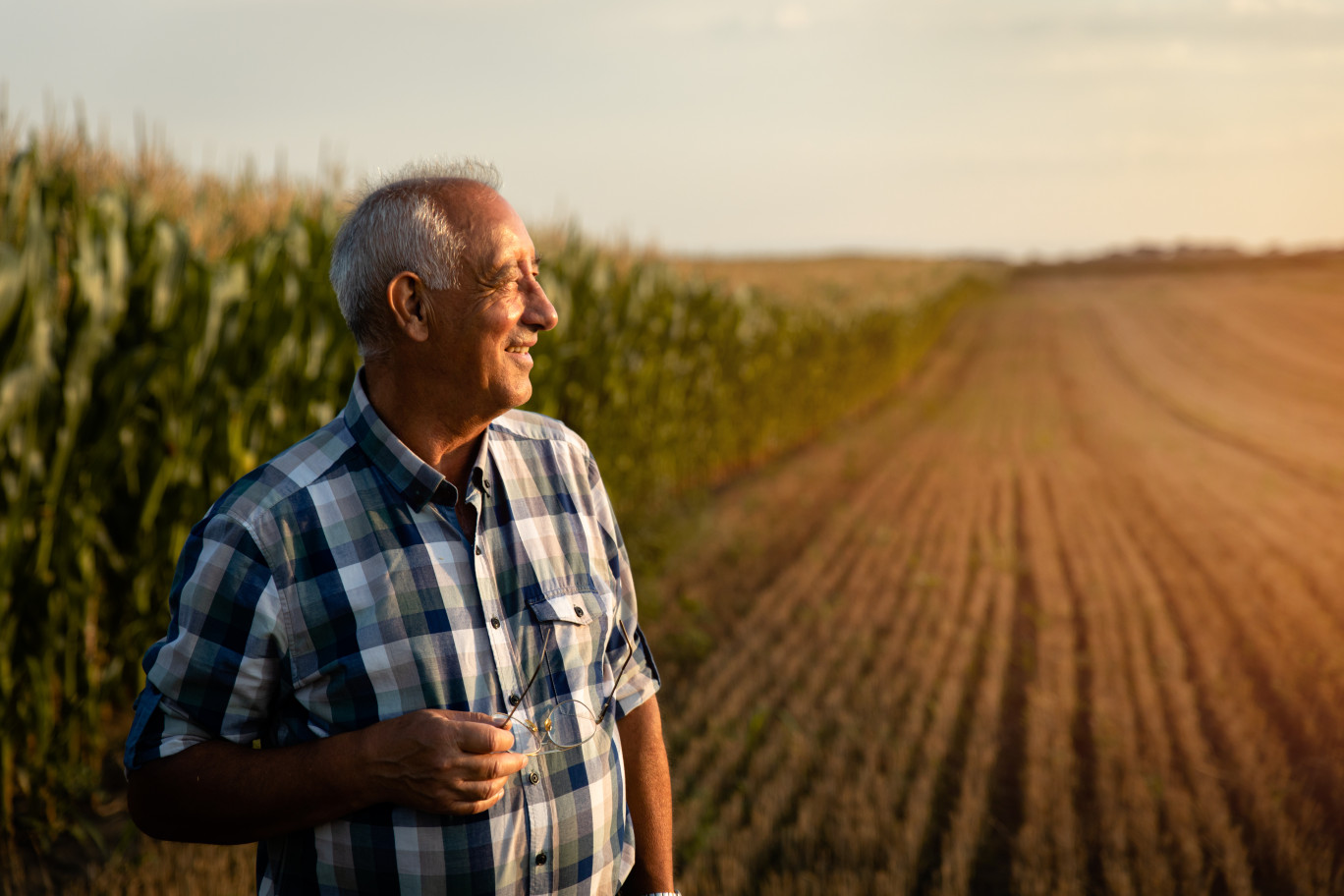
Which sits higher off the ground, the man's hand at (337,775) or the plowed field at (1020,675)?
the man's hand at (337,775)

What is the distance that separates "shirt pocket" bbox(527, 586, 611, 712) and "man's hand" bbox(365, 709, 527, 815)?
229 millimetres

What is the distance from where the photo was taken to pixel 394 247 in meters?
1.61

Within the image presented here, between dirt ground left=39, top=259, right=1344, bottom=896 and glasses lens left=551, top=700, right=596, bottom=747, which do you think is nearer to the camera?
glasses lens left=551, top=700, right=596, bottom=747

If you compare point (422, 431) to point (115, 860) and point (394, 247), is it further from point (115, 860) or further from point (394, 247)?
point (115, 860)

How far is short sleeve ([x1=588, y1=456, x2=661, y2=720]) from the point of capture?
1.87 metres

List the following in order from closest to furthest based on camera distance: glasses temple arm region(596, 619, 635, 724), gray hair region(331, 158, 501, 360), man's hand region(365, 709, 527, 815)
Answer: man's hand region(365, 709, 527, 815), gray hair region(331, 158, 501, 360), glasses temple arm region(596, 619, 635, 724)

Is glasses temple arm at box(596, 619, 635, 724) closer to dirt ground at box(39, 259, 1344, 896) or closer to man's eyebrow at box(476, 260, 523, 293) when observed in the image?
man's eyebrow at box(476, 260, 523, 293)

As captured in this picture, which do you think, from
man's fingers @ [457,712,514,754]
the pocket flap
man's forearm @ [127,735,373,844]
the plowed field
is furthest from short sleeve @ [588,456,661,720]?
the plowed field

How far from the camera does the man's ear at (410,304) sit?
5.29 feet

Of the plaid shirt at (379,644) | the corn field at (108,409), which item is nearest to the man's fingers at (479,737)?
the plaid shirt at (379,644)

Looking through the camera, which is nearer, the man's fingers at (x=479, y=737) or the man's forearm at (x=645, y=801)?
the man's fingers at (x=479, y=737)

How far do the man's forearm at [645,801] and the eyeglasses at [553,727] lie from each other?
198 millimetres

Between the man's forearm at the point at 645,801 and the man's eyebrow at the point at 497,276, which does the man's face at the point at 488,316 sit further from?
the man's forearm at the point at 645,801

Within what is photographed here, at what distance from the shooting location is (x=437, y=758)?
144 centimetres
